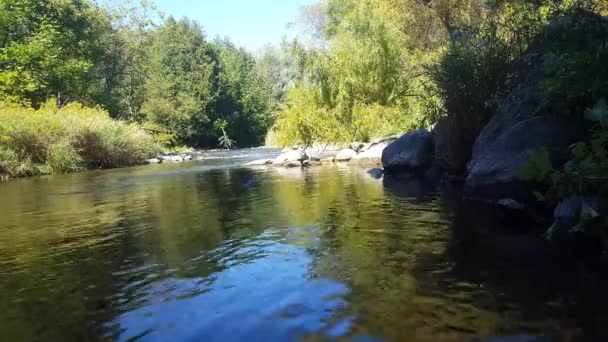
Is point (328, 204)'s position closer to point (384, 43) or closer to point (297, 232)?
point (297, 232)

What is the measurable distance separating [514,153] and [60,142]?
79.0ft

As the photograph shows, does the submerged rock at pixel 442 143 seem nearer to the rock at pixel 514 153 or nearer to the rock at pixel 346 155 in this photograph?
the rock at pixel 514 153

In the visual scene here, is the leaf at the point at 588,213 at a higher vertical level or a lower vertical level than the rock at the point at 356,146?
lower

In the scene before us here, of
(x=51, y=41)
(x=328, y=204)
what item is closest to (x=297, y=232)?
(x=328, y=204)

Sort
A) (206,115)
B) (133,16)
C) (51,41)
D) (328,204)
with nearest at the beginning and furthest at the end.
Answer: (328,204)
(51,41)
(133,16)
(206,115)

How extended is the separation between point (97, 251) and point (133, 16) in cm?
4955

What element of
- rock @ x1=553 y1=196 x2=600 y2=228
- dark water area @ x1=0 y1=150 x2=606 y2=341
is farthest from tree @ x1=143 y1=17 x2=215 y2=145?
rock @ x1=553 y1=196 x2=600 y2=228

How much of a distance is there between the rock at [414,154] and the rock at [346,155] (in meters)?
6.65

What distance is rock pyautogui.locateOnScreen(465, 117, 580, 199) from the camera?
24.5 feet

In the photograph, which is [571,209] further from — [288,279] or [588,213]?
[288,279]

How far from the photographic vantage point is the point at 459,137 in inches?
471

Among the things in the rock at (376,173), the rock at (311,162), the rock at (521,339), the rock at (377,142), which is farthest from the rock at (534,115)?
the rock at (311,162)

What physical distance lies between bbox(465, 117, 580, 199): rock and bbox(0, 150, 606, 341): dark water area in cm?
72

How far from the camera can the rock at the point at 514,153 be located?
7465 mm
